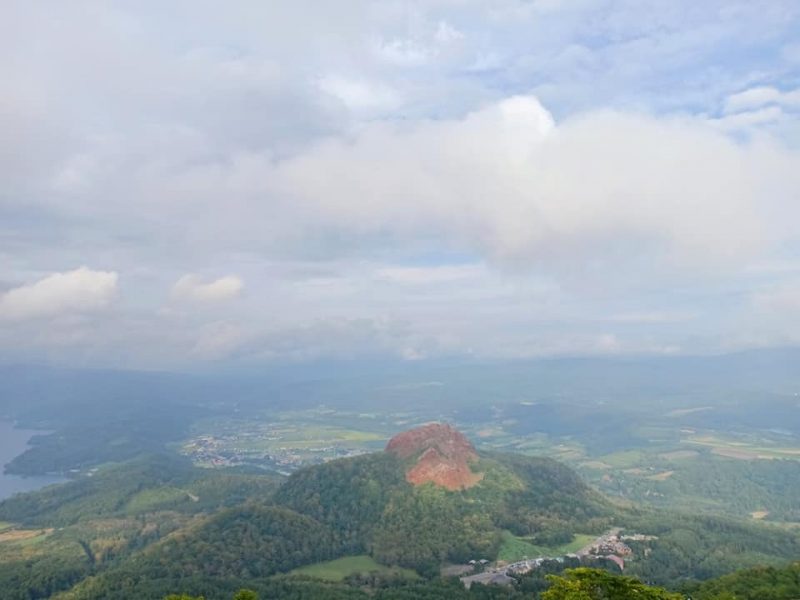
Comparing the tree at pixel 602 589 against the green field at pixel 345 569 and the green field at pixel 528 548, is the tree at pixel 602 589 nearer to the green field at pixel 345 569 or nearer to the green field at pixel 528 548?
the green field at pixel 345 569

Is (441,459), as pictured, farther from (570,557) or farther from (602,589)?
(602,589)

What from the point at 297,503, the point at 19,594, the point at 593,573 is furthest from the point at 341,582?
the point at 593,573

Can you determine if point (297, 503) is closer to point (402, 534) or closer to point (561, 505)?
point (402, 534)

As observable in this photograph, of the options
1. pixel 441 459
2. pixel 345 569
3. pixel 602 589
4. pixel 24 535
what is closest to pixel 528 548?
pixel 441 459

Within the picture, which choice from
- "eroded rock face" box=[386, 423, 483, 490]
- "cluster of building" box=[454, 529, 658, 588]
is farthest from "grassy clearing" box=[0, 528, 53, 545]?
"cluster of building" box=[454, 529, 658, 588]

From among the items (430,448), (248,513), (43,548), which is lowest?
(43,548)

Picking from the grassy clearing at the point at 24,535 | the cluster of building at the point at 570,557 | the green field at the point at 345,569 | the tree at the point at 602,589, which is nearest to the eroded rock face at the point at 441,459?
the green field at the point at 345,569
